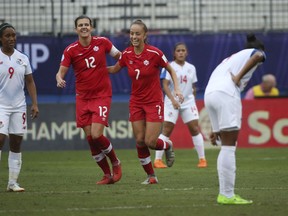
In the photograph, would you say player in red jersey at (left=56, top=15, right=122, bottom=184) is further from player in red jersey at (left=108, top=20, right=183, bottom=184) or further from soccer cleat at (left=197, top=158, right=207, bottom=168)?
soccer cleat at (left=197, top=158, right=207, bottom=168)

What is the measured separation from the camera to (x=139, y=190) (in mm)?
12742

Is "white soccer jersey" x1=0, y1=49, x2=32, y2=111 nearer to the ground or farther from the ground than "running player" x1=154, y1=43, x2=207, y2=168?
farther from the ground

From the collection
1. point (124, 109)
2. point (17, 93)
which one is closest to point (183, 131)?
point (124, 109)

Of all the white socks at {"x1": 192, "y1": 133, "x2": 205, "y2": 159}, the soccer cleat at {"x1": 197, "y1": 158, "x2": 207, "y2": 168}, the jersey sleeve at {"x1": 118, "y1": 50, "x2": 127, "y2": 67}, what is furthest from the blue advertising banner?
the jersey sleeve at {"x1": 118, "y1": 50, "x2": 127, "y2": 67}

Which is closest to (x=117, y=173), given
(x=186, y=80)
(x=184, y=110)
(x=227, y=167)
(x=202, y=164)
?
(x=227, y=167)

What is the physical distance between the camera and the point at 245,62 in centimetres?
1052

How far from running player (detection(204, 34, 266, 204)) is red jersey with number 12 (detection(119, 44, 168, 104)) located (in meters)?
3.27

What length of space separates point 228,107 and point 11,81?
3.63 meters

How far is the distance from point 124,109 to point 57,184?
9.90 meters

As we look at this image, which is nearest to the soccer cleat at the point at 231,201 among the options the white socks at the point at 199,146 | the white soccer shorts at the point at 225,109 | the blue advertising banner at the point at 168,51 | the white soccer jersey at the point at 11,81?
the white soccer shorts at the point at 225,109

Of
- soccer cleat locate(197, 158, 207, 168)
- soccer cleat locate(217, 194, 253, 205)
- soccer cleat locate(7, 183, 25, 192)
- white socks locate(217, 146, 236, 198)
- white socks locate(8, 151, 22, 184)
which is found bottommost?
soccer cleat locate(197, 158, 207, 168)

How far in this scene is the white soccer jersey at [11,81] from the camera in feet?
41.5

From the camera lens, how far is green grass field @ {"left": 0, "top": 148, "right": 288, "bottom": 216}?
10.3 metres

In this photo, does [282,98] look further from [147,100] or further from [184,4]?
[147,100]
